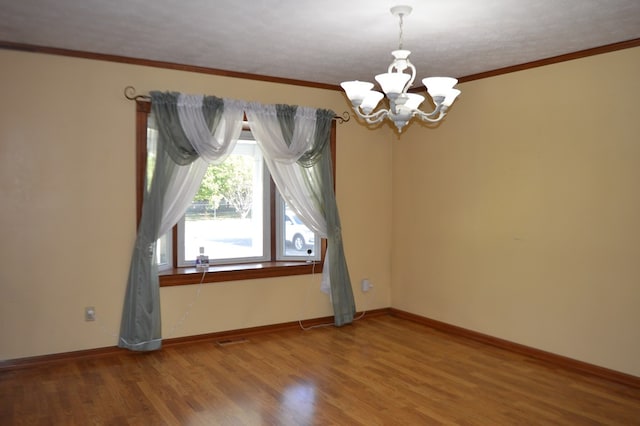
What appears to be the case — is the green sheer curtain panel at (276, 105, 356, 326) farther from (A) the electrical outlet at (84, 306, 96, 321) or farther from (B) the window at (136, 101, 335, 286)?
(A) the electrical outlet at (84, 306, 96, 321)

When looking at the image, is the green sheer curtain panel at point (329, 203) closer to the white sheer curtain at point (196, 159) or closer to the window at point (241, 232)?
the window at point (241, 232)

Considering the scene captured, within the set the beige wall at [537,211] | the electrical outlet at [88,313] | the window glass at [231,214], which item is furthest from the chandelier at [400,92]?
the electrical outlet at [88,313]

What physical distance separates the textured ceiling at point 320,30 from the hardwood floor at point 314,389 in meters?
2.55

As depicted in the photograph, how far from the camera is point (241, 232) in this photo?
18.2 feet

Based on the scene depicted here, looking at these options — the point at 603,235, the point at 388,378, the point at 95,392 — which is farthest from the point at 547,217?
the point at 95,392

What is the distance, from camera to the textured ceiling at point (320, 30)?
3252mm

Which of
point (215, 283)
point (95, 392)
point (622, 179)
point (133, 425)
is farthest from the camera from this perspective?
point (215, 283)

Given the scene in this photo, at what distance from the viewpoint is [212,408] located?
3.49 m

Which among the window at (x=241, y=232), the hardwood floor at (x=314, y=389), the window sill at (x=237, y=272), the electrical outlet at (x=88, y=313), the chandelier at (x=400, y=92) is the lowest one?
the hardwood floor at (x=314, y=389)

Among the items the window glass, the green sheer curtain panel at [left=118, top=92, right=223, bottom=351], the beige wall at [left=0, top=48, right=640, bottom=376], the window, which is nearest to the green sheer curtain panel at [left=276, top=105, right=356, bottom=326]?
the window

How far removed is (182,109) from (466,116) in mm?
2719

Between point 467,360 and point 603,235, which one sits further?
point 467,360

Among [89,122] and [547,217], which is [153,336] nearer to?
[89,122]

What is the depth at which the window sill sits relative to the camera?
484 cm
